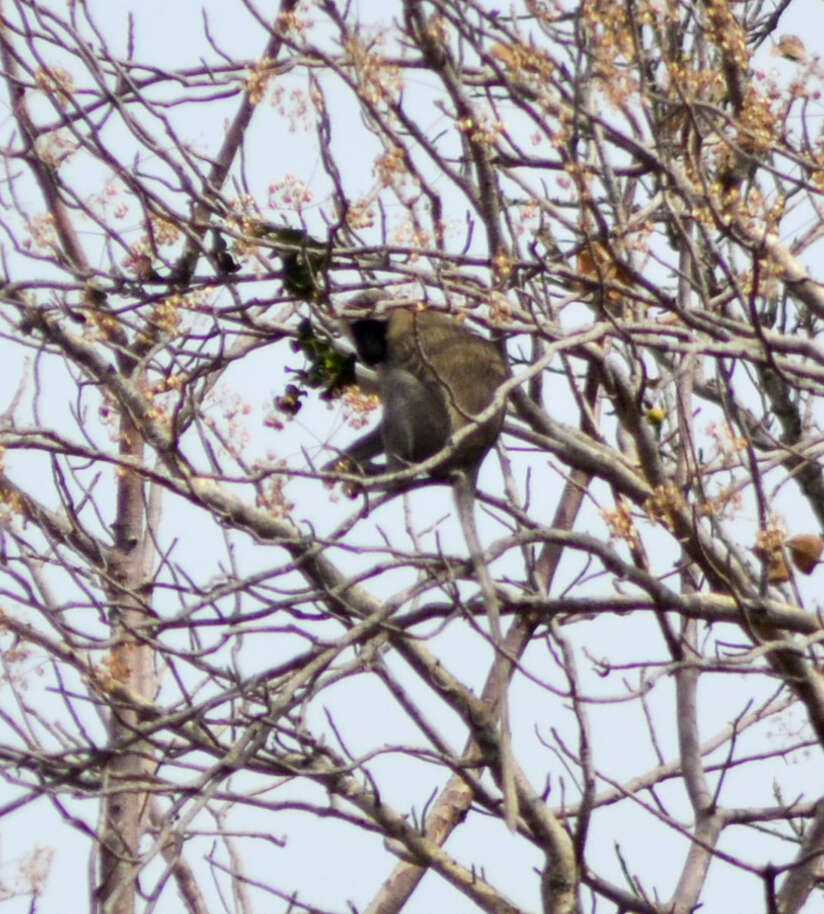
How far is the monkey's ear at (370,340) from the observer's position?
784 cm

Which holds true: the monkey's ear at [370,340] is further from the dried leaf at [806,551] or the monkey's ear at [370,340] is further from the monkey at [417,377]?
the dried leaf at [806,551]

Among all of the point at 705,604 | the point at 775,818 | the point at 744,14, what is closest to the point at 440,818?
the point at 775,818

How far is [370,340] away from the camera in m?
7.91

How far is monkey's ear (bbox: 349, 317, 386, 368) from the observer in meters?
7.84

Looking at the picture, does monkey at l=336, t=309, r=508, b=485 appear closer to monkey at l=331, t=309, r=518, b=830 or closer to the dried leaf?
monkey at l=331, t=309, r=518, b=830

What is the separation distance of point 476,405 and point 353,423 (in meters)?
1.11

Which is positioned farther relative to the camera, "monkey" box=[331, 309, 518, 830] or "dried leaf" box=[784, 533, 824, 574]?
"monkey" box=[331, 309, 518, 830]

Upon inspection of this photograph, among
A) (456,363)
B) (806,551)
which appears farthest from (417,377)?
(806,551)

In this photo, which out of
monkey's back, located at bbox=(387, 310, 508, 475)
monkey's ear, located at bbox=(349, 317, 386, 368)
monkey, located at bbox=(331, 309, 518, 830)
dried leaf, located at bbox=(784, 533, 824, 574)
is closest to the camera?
dried leaf, located at bbox=(784, 533, 824, 574)

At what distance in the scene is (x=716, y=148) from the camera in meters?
6.22

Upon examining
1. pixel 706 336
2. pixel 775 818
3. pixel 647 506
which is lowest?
pixel 775 818

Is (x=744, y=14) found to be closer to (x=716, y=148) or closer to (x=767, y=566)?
(x=716, y=148)

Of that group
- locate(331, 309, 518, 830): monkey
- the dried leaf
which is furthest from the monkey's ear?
the dried leaf

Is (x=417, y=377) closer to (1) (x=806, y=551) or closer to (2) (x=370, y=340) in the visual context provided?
(2) (x=370, y=340)
